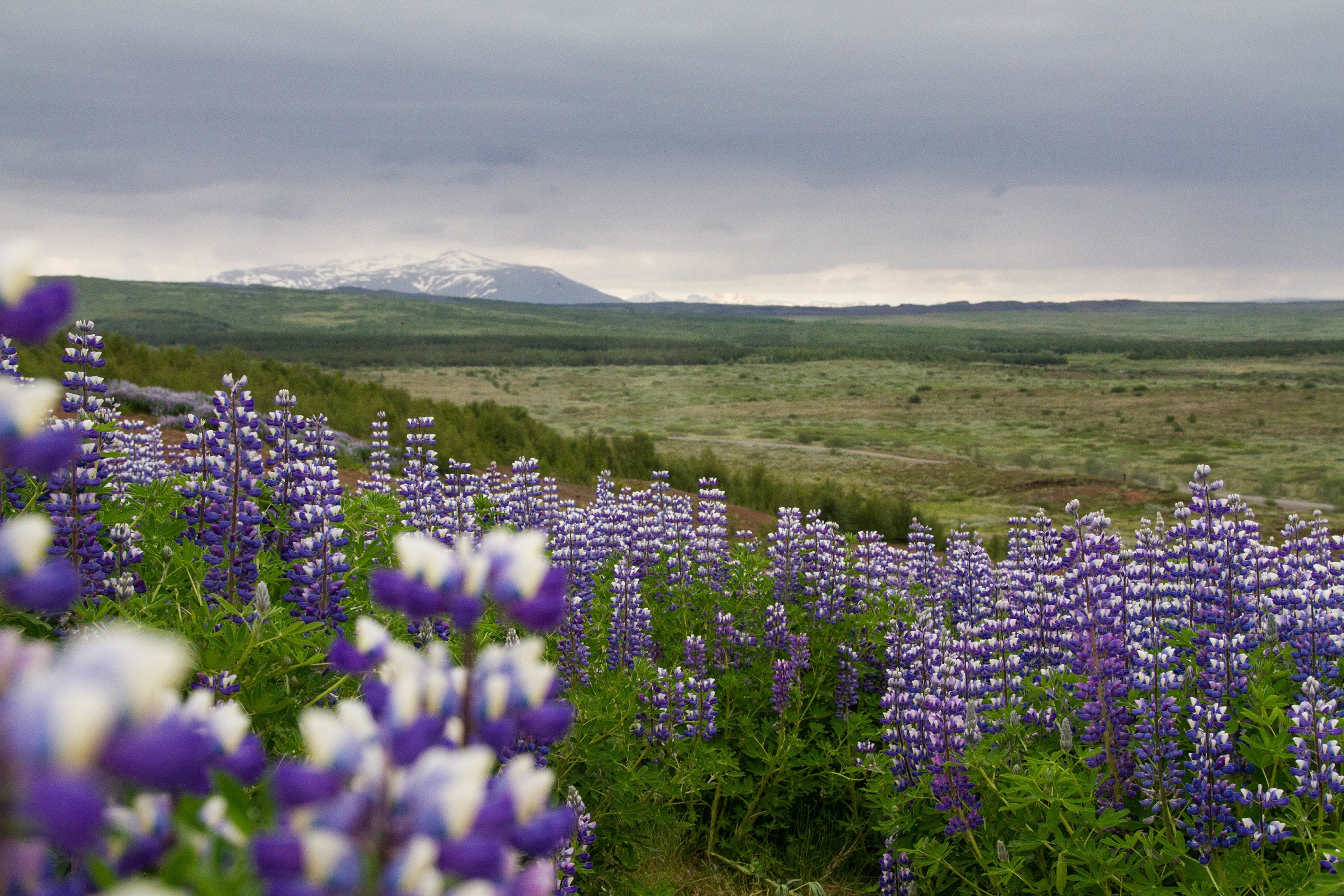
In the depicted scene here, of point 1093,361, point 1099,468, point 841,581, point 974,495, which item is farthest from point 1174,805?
point 1093,361

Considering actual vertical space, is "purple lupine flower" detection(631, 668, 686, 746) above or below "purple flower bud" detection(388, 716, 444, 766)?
below

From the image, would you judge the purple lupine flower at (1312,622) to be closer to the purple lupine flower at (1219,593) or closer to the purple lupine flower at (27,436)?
the purple lupine flower at (1219,593)

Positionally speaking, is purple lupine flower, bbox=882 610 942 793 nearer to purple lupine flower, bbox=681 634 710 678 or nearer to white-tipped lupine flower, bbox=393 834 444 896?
purple lupine flower, bbox=681 634 710 678

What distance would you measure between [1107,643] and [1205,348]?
148 meters

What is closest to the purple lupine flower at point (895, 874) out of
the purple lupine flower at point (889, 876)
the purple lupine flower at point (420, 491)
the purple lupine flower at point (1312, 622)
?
the purple lupine flower at point (889, 876)

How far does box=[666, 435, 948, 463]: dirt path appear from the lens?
36.0 metres

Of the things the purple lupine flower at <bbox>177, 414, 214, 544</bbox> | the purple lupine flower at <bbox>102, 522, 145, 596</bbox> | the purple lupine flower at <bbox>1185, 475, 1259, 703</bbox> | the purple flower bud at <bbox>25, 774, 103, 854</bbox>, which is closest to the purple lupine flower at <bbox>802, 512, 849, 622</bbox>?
the purple lupine flower at <bbox>1185, 475, 1259, 703</bbox>

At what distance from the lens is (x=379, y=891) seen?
1.00 metres

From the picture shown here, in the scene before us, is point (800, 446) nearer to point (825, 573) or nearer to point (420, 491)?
point (825, 573)

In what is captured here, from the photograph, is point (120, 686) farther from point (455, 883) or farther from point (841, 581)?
point (841, 581)

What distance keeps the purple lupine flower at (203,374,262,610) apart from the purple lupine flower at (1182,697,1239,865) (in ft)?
14.1

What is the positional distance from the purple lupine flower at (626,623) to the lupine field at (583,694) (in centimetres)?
4

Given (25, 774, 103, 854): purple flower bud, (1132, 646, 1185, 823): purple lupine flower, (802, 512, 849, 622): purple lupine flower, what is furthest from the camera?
(802, 512, 849, 622): purple lupine flower

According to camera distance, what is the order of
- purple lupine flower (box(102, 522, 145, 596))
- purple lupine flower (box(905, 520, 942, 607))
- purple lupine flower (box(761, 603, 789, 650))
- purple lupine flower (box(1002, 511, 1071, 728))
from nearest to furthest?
purple lupine flower (box(102, 522, 145, 596)) < purple lupine flower (box(1002, 511, 1071, 728)) < purple lupine flower (box(761, 603, 789, 650)) < purple lupine flower (box(905, 520, 942, 607))
